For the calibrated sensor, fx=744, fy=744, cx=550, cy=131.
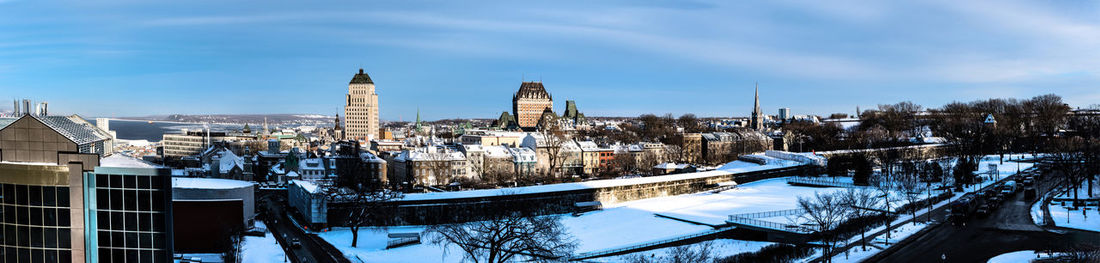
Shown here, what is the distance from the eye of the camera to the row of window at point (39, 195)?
17.6m

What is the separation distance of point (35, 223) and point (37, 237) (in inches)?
13.9

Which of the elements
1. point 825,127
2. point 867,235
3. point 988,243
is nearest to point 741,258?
point 867,235

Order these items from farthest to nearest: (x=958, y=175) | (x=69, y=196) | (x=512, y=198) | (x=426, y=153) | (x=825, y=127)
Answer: (x=825, y=127) < (x=426, y=153) < (x=958, y=175) < (x=512, y=198) < (x=69, y=196)

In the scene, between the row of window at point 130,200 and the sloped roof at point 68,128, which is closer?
the row of window at point 130,200

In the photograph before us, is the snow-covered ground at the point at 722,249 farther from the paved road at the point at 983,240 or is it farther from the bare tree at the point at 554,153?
the bare tree at the point at 554,153

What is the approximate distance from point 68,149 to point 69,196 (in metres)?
1.11

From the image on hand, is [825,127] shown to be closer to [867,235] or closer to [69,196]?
[867,235]

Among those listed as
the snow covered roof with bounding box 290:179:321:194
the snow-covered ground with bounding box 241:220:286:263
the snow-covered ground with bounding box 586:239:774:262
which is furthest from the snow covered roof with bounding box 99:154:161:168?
the snow covered roof with bounding box 290:179:321:194

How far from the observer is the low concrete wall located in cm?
4631

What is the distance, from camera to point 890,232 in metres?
39.2

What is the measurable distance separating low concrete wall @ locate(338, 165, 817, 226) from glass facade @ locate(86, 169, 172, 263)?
74.9ft

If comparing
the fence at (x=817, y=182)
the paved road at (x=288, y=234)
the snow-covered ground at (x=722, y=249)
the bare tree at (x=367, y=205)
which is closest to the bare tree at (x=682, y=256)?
the snow-covered ground at (x=722, y=249)

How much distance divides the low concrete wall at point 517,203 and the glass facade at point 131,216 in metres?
22.8

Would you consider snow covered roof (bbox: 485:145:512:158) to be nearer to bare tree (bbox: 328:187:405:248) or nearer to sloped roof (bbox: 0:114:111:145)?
bare tree (bbox: 328:187:405:248)
